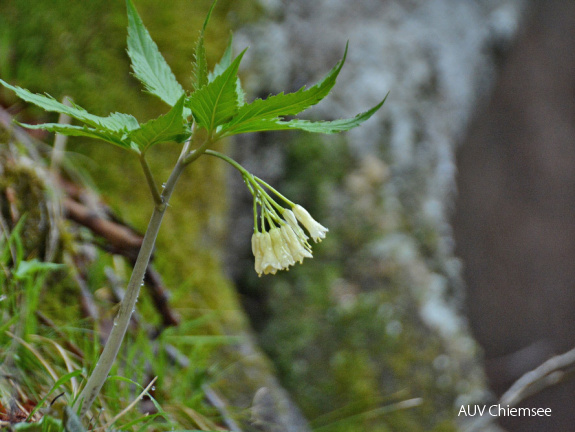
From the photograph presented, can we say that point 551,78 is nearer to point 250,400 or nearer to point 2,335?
point 250,400

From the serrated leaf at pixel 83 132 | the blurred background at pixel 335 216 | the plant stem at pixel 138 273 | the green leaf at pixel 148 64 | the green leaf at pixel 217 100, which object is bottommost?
the plant stem at pixel 138 273

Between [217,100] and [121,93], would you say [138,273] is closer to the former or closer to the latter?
[217,100]

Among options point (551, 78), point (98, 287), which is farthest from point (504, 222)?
point (98, 287)

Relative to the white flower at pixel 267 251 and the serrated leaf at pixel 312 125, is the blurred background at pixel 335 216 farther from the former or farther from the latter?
the serrated leaf at pixel 312 125

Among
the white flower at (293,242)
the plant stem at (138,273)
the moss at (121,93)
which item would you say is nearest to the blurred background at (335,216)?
the moss at (121,93)

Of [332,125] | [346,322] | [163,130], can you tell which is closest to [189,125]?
[163,130]

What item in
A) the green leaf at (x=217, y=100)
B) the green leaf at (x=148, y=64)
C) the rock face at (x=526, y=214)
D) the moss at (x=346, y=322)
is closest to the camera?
the green leaf at (x=217, y=100)
